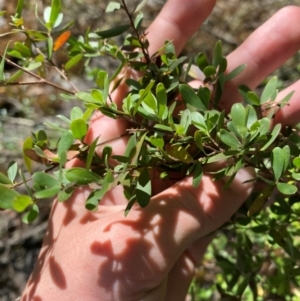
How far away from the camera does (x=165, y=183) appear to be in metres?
1.16

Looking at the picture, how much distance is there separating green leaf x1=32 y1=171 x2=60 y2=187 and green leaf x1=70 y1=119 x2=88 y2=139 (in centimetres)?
10

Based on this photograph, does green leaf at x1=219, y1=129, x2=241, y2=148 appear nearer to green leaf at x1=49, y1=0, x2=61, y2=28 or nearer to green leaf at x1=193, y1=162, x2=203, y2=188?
green leaf at x1=193, y1=162, x2=203, y2=188

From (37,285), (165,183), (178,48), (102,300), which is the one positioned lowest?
(37,285)

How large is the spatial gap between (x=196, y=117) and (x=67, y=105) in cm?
159

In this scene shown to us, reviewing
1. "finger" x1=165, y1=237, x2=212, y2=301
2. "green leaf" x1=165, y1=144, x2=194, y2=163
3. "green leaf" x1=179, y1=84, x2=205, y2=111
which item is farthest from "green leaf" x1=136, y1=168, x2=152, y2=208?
"finger" x1=165, y1=237, x2=212, y2=301

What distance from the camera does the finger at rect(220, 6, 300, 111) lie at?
1.19 m

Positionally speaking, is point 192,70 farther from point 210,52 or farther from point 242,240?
point 210,52

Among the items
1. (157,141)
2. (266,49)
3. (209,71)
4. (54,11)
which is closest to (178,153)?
(157,141)

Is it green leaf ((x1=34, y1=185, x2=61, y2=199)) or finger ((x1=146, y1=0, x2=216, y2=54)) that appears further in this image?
finger ((x1=146, y1=0, x2=216, y2=54))

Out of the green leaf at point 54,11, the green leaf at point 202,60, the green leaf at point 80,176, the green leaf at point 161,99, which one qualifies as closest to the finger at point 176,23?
the green leaf at point 202,60

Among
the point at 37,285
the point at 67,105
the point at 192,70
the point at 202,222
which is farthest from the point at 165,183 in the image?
the point at 67,105

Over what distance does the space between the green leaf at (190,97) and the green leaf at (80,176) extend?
25cm

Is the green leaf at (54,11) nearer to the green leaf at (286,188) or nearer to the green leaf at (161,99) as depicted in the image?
the green leaf at (161,99)

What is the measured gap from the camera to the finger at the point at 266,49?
1.19m
